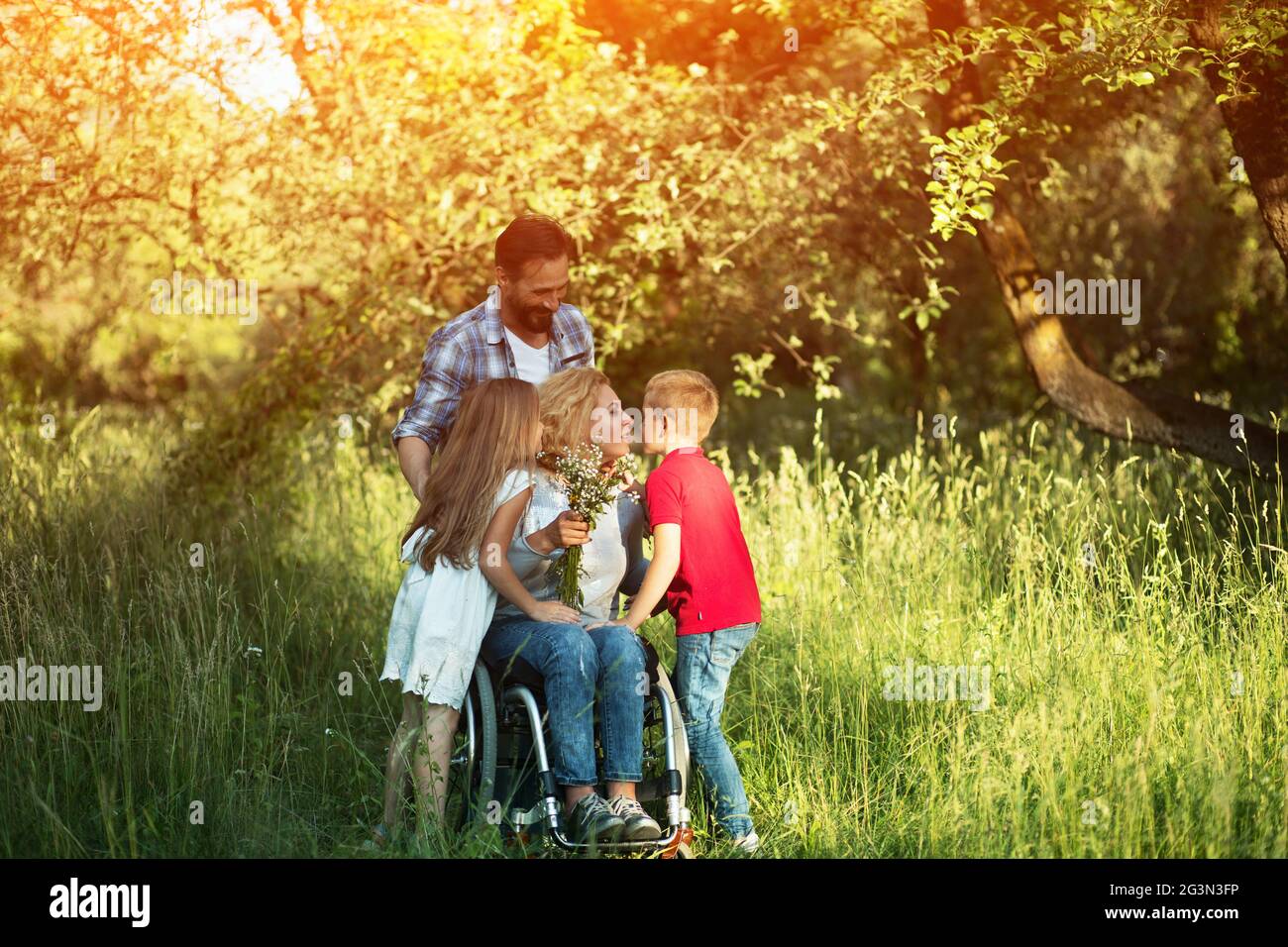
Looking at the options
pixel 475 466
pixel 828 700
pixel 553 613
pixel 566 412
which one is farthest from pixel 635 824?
pixel 828 700

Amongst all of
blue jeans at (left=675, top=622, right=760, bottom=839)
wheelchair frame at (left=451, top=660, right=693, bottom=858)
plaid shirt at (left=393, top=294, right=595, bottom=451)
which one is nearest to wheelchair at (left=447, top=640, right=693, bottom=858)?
wheelchair frame at (left=451, top=660, right=693, bottom=858)

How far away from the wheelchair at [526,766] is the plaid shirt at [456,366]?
945 millimetres

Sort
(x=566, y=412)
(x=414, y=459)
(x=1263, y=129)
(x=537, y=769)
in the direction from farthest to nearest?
(x=1263, y=129)
(x=414, y=459)
(x=566, y=412)
(x=537, y=769)

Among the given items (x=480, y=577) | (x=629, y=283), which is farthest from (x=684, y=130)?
(x=480, y=577)

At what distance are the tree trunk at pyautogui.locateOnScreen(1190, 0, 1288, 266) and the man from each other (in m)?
2.92

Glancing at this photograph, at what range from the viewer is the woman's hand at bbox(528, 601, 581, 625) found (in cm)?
375

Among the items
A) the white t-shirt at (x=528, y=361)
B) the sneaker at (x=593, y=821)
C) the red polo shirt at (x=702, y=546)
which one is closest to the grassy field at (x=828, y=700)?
the sneaker at (x=593, y=821)

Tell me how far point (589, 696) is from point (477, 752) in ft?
1.32

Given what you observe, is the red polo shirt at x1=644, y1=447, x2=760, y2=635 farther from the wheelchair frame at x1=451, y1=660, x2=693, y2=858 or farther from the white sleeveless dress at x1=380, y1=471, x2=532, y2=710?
the white sleeveless dress at x1=380, y1=471, x2=532, y2=710

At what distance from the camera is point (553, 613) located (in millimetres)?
3766

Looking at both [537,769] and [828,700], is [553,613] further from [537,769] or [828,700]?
[828,700]

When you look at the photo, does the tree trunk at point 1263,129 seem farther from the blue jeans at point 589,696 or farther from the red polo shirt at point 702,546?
the blue jeans at point 589,696

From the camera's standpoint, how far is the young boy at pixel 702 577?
392 centimetres
